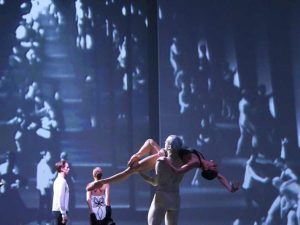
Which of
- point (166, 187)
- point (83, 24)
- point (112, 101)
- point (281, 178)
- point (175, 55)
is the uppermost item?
point (83, 24)

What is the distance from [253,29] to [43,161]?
13.3 feet

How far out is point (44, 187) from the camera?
30.2 ft

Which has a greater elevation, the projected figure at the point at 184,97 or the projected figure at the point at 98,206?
the projected figure at the point at 184,97

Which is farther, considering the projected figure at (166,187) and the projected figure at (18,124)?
the projected figure at (18,124)

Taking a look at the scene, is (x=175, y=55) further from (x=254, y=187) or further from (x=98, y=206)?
(x=98, y=206)

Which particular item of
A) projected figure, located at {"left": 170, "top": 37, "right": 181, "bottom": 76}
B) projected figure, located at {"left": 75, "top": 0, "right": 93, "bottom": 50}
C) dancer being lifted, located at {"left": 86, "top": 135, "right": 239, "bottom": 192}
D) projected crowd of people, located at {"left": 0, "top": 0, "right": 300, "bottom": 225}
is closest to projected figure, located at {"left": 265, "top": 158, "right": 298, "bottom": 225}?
projected crowd of people, located at {"left": 0, "top": 0, "right": 300, "bottom": 225}

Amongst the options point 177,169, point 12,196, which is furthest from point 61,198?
point 12,196

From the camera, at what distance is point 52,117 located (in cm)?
941

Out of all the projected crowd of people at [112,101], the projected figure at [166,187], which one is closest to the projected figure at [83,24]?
the projected crowd of people at [112,101]

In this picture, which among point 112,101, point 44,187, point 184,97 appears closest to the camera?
point 44,187

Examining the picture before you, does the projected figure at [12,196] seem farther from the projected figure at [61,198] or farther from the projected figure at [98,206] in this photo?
the projected figure at [98,206]

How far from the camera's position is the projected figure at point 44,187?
9.17 meters

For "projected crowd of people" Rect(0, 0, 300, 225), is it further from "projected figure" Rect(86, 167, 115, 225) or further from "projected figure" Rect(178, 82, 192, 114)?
"projected figure" Rect(86, 167, 115, 225)

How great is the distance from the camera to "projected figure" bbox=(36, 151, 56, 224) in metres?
9.17
